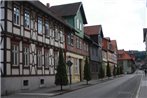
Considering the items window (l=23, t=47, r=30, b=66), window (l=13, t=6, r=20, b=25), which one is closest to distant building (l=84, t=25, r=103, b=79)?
window (l=23, t=47, r=30, b=66)

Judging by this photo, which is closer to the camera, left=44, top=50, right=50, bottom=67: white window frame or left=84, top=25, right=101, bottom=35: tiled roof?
left=44, top=50, right=50, bottom=67: white window frame

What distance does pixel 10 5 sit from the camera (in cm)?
2573

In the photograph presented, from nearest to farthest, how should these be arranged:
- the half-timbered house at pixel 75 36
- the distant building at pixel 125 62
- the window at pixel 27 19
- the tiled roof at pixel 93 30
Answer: the window at pixel 27 19, the half-timbered house at pixel 75 36, the tiled roof at pixel 93 30, the distant building at pixel 125 62

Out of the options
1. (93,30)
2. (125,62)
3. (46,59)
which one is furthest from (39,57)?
(125,62)

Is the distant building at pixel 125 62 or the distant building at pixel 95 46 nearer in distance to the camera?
the distant building at pixel 95 46

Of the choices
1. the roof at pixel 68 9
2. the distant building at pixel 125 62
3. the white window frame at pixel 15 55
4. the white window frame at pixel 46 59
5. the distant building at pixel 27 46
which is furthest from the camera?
the distant building at pixel 125 62

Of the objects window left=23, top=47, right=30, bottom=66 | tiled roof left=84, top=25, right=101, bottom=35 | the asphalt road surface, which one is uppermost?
tiled roof left=84, top=25, right=101, bottom=35

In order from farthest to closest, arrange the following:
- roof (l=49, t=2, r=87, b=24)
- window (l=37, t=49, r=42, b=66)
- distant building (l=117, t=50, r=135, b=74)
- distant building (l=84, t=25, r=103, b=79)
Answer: distant building (l=117, t=50, r=135, b=74)
distant building (l=84, t=25, r=103, b=79)
roof (l=49, t=2, r=87, b=24)
window (l=37, t=49, r=42, b=66)

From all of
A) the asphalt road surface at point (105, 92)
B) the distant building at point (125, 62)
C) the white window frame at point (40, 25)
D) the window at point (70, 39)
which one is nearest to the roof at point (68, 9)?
the window at point (70, 39)

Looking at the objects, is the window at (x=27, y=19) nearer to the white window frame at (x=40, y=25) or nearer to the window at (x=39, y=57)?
the white window frame at (x=40, y=25)

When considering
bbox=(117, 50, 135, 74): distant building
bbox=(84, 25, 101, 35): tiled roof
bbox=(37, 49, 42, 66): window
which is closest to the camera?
bbox=(37, 49, 42, 66): window

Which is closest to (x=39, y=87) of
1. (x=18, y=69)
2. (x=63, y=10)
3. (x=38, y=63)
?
(x=38, y=63)

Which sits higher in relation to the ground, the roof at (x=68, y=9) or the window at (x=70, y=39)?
the roof at (x=68, y=9)

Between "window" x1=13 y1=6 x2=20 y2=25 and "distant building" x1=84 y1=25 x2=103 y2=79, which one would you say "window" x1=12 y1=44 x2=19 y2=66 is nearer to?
"window" x1=13 y1=6 x2=20 y2=25
